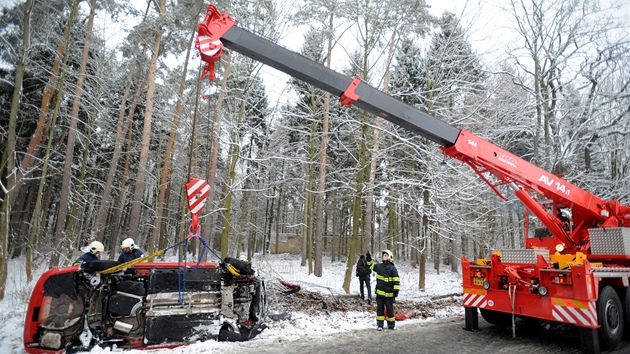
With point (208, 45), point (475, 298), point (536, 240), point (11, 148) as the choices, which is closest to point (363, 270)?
point (475, 298)

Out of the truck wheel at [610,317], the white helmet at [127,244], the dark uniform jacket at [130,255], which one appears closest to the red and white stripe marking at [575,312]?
the truck wheel at [610,317]

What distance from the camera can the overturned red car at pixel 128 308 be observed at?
5.06m

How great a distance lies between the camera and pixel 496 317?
24.9ft

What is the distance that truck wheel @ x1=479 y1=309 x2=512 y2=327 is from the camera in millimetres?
7550

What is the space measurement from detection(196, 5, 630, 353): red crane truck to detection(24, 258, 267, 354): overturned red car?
328 cm

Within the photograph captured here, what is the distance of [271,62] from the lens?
5672mm

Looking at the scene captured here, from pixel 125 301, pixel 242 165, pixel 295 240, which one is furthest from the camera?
pixel 295 240

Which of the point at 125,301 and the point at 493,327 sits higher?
the point at 125,301

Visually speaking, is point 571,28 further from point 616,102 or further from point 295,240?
point 295,240

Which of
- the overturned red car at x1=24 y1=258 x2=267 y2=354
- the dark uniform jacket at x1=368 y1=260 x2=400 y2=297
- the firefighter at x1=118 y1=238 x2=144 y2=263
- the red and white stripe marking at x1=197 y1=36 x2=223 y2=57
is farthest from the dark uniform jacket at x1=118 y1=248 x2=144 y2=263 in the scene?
the dark uniform jacket at x1=368 y1=260 x2=400 y2=297

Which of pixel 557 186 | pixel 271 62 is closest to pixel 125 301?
pixel 271 62

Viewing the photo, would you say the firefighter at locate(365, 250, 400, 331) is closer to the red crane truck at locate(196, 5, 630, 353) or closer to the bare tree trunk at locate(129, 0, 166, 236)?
the red crane truck at locate(196, 5, 630, 353)

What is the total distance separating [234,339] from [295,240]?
35058mm

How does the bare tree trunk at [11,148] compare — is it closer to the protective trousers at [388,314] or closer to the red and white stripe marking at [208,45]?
the red and white stripe marking at [208,45]
